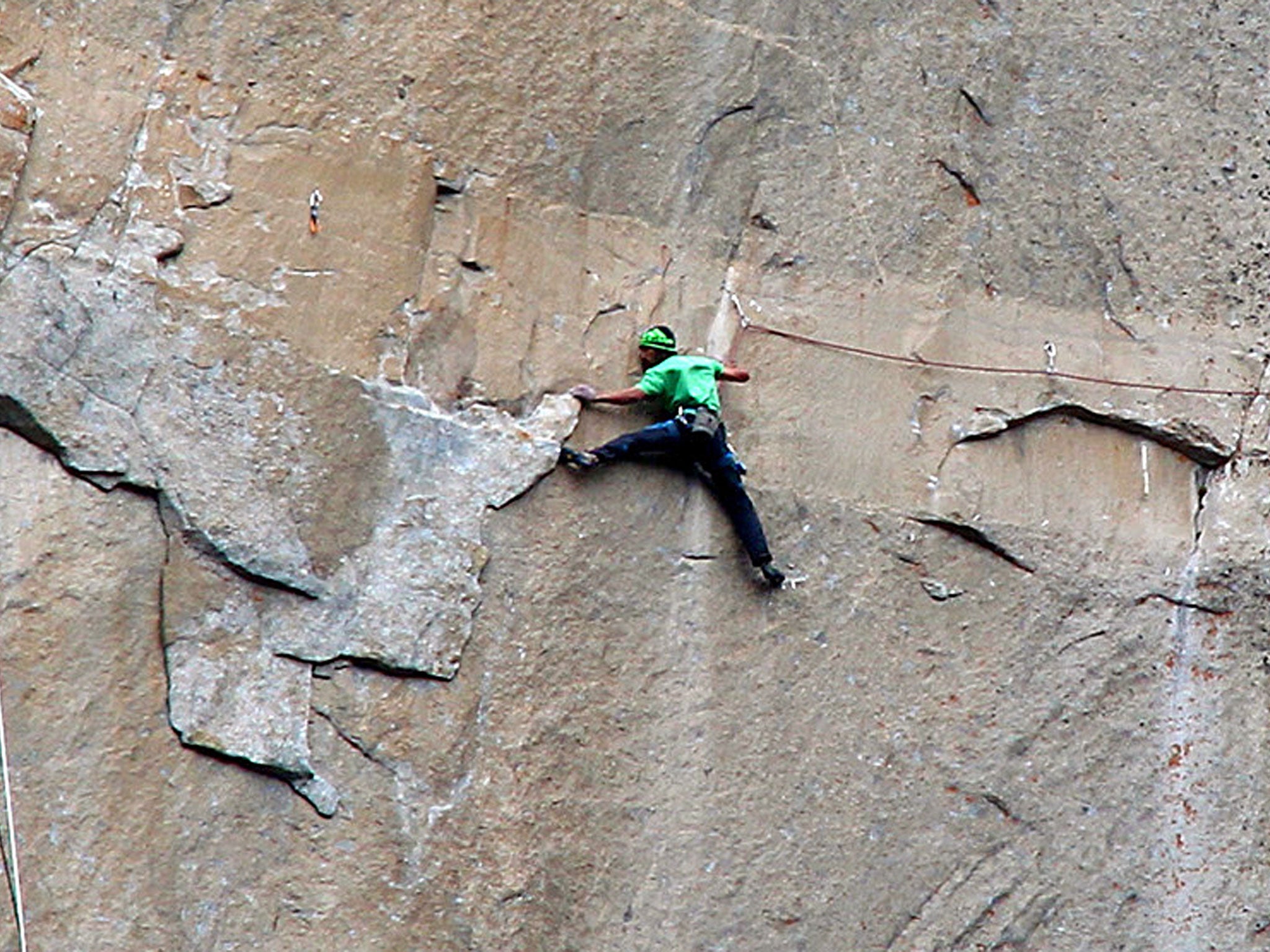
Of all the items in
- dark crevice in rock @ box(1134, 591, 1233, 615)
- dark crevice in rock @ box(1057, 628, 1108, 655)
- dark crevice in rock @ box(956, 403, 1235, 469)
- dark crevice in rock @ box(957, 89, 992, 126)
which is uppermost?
dark crevice in rock @ box(957, 89, 992, 126)

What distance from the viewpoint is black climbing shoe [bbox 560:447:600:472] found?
4504 mm

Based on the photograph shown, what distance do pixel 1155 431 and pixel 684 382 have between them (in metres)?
1.33

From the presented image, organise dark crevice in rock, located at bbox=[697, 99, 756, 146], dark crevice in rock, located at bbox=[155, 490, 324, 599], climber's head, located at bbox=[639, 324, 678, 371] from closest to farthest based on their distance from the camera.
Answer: dark crevice in rock, located at bbox=[155, 490, 324, 599]
climber's head, located at bbox=[639, 324, 678, 371]
dark crevice in rock, located at bbox=[697, 99, 756, 146]

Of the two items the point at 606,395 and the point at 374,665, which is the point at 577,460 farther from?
the point at 374,665

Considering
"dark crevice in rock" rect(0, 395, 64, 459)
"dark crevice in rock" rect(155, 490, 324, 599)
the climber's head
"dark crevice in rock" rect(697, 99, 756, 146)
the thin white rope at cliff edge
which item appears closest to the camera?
the thin white rope at cliff edge

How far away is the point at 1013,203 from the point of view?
502cm

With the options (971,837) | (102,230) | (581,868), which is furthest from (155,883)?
(971,837)

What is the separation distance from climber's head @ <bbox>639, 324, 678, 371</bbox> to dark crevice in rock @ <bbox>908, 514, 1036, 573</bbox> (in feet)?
2.48

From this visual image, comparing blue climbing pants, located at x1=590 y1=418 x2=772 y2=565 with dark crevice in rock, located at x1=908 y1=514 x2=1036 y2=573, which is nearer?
blue climbing pants, located at x1=590 y1=418 x2=772 y2=565

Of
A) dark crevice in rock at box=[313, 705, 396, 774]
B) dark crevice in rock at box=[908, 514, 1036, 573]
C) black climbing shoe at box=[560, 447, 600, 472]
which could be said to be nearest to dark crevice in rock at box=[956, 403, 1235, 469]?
dark crevice in rock at box=[908, 514, 1036, 573]

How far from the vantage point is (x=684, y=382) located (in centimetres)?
455

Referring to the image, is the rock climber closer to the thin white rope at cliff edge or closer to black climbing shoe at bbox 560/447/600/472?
black climbing shoe at bbox 560/447/600/472

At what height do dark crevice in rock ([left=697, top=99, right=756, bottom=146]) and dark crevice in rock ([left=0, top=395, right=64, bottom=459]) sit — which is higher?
dark crevice in rock ([left=697, top=99, right=756, bottom=146])

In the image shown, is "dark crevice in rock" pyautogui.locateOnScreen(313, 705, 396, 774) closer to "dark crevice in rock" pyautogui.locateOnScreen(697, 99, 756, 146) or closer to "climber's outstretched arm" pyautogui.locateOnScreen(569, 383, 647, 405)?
"climber's outstretched arm" pyautogui.locateOnScreen(569, 383, 647, 405)
